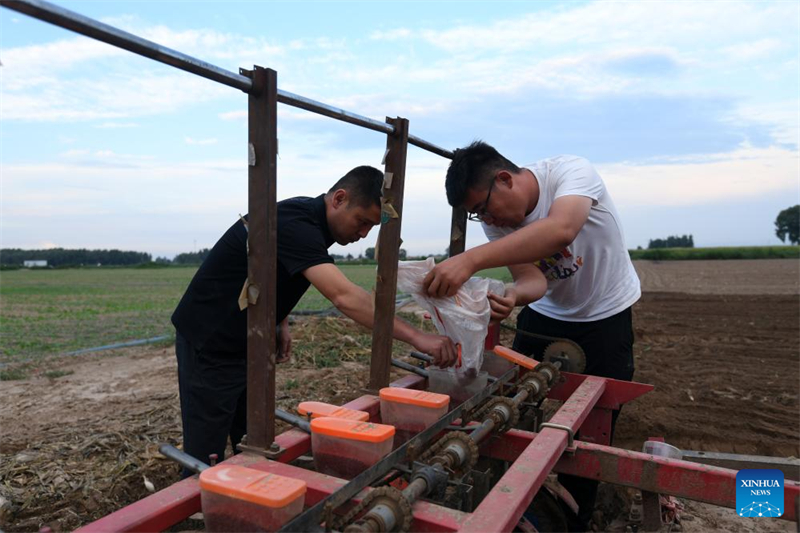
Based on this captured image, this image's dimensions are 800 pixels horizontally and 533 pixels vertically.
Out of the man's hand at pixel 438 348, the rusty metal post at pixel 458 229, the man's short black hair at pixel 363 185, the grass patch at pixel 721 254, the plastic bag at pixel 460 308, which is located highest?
the grass patch at pixel 721 254

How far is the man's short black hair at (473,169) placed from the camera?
9.61 feet

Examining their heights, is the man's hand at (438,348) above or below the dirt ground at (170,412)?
above

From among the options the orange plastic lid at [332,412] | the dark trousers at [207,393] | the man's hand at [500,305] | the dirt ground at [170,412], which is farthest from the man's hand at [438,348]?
the dirt ground at [170,412]

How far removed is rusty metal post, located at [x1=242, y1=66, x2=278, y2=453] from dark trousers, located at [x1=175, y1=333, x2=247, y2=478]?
123 cm

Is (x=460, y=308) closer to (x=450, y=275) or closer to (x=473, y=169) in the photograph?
(x=450, y=275)

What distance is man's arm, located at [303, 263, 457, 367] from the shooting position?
2.41m

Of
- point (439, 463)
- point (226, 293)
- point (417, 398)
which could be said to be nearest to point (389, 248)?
point (417, 398)

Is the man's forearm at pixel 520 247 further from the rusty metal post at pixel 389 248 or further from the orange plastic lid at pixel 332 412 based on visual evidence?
the orange plastic lid at pixel 332 412

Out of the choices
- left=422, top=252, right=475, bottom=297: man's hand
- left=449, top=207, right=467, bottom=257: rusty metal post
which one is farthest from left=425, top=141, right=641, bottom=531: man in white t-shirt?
left=449, top=207, right=467, bottom=257: rusty metal post

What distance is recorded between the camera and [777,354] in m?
8.90

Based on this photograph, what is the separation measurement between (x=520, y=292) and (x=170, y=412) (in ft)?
12.4

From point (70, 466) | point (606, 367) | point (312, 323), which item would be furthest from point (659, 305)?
point (70, 466)

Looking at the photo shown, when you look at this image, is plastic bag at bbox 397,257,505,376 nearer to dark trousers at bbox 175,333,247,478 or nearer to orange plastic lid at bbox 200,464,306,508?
dark trousers at bbox 175,333,247,478

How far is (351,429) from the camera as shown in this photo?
5.48 ft
